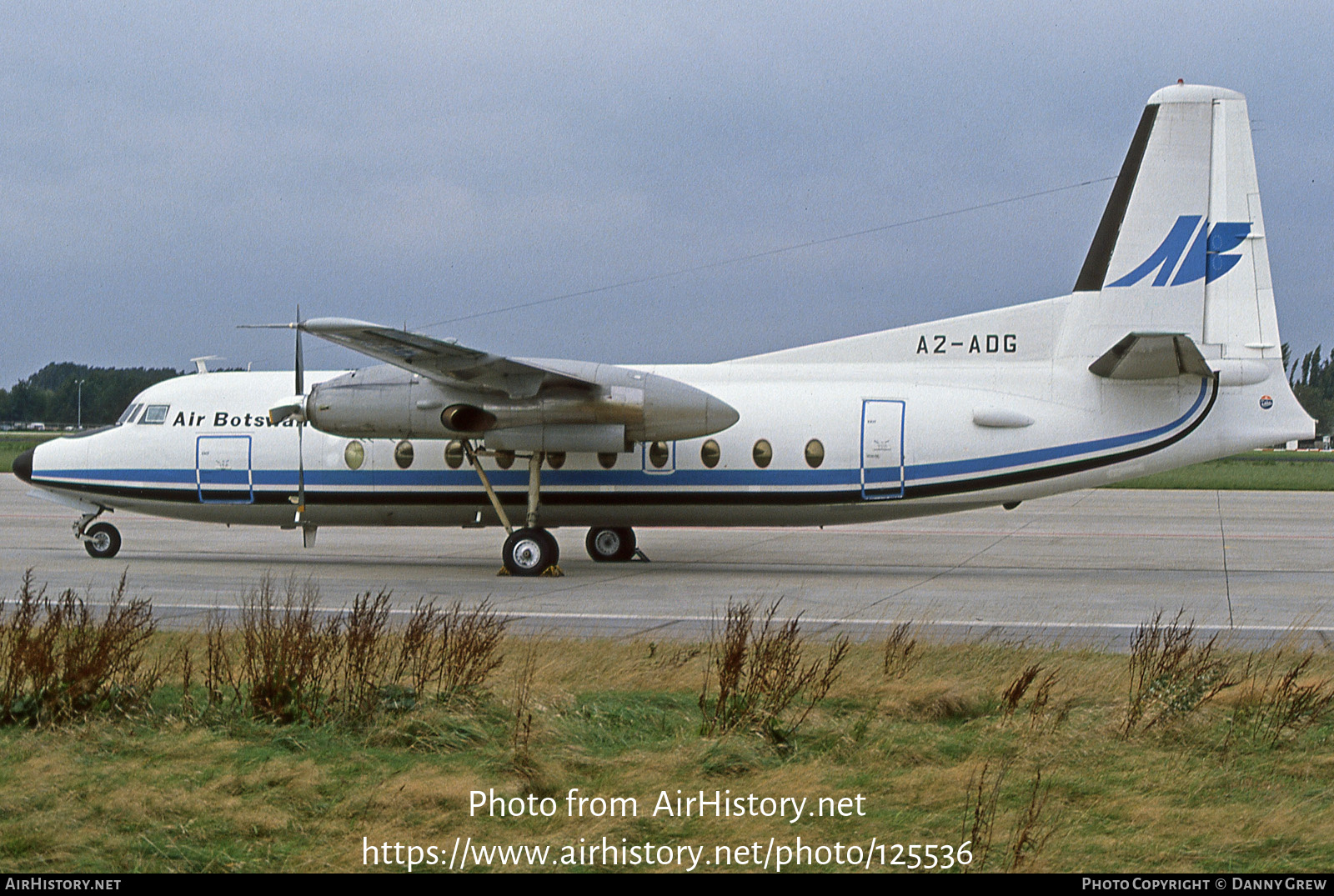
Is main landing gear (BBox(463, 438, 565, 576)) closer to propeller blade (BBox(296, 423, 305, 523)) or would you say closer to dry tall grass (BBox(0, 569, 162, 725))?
propeller blade (BBox(296, 423, 305, 523))

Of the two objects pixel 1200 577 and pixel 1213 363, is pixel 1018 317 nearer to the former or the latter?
pixel 1213 363

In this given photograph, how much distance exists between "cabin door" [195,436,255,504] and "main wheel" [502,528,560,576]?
5261 millimetres

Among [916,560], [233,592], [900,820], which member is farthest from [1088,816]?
[916,560]

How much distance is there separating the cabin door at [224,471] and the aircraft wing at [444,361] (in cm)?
410

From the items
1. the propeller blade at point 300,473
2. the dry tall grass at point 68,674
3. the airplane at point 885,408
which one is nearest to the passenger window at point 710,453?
the airplane at point 885,408

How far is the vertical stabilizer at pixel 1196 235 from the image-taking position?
19375mm

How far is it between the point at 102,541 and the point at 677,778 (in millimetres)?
19189

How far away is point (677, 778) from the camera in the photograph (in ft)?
24.1

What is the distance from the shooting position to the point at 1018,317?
803 inches

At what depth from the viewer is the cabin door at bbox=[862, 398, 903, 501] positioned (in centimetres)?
1992

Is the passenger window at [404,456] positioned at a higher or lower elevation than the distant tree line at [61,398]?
lower

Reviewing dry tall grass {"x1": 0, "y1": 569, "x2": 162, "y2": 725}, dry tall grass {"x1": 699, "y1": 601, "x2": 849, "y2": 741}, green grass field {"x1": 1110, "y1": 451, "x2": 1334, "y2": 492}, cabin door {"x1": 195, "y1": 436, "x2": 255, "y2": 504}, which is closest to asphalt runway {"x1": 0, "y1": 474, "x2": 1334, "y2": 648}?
cabin door {"x1": 195, "y1": 436, "x2": 255, "y2": 504}

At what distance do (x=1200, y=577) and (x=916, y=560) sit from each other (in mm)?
5360

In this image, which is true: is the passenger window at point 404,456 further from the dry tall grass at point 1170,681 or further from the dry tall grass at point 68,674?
the dry tall grass at point 1170,681
